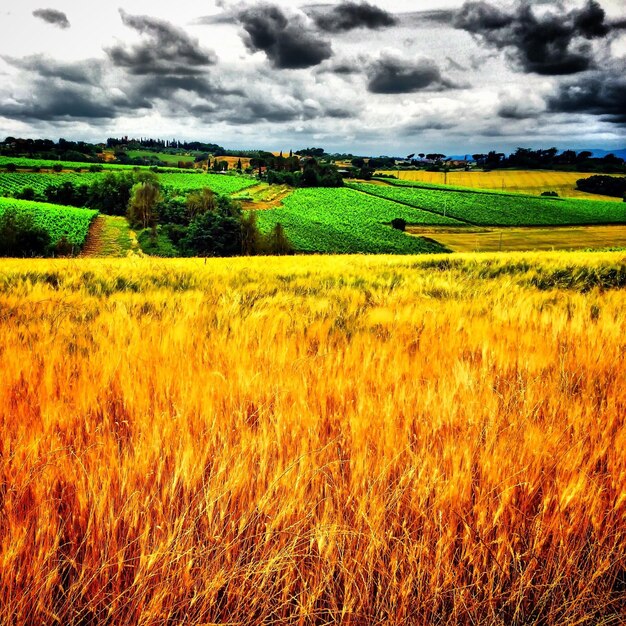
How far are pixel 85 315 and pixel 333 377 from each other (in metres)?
2.31

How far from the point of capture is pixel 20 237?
52.6m

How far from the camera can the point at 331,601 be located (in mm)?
847

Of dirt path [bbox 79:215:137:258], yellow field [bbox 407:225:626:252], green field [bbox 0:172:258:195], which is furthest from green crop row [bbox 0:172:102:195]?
yellow field [bbox 407:225:626:252]

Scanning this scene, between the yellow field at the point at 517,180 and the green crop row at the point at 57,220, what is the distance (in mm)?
107001

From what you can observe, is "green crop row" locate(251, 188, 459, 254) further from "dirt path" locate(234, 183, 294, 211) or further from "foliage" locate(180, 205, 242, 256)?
"foliage" locate(180, 205, 242, 256)

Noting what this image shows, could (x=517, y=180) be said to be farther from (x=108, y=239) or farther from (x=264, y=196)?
(x=108, y=239)

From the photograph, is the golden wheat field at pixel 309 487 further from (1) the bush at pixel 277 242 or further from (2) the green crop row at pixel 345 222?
(2) the green crop row at pixel 345 222

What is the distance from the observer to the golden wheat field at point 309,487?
84 centimetres

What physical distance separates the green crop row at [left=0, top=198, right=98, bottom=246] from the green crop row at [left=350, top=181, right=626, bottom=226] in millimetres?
75866

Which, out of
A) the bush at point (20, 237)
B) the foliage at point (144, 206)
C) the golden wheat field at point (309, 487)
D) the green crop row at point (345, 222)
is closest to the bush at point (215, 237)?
the green crop row at point (345, 222)

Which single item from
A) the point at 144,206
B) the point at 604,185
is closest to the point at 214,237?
the point at 144,206

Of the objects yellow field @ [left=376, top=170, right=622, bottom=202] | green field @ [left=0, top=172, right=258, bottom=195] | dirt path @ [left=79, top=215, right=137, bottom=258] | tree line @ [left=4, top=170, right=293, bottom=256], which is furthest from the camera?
yellow field @ [left=376, top=170, right=622, bottom=202]

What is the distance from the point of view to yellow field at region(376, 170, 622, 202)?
118m

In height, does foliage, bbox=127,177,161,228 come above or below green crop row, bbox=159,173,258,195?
below
